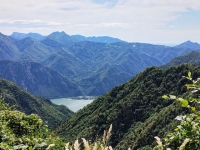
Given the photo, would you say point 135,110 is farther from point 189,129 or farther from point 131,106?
Answer: point 189,129

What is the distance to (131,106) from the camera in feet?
431

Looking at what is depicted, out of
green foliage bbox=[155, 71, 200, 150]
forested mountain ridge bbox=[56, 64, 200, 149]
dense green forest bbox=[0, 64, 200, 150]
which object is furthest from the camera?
forested mountain ridge bbox=[56, 64, 200, 149]

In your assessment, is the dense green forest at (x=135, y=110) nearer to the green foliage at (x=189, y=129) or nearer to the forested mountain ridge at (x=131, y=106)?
the forested mountain ridge at (x=131, y=106)

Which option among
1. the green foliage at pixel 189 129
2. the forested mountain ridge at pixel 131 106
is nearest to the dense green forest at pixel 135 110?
the forested mountain ridge at pixel 131 106

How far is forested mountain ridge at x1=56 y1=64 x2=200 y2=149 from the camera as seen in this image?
11969 cm

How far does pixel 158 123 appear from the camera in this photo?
95.6 meters

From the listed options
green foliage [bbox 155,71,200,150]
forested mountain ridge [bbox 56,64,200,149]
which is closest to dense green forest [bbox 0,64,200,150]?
forested mountain ridge [bbox 56,64,200,149]

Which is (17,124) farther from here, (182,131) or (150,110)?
(150,110)

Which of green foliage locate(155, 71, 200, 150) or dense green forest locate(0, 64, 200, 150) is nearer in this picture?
green foliage locate(155, 71, 200, 150)

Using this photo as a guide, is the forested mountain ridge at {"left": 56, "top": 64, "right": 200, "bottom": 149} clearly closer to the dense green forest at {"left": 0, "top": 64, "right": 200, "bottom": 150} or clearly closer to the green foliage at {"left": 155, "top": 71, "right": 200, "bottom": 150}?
the dense green forest at {"left": 0, "top": 64, "right": 200, "bottom": 150}

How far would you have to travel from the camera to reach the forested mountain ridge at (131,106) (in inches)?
4712

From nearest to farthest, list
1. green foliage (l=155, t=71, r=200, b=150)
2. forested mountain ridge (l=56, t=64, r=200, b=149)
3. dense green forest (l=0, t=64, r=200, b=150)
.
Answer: green foliage (l=155, t=71, r=200, b=150) < dense green forest (l=0, t=64, r=200, b=150) < forested mountain ridge (l=56, t=64, r=200, b=149)

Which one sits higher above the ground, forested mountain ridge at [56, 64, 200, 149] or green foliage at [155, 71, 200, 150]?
green foliage at [155, 71, 200, 150]

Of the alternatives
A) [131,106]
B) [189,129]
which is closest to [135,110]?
[131,106]
